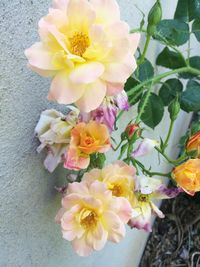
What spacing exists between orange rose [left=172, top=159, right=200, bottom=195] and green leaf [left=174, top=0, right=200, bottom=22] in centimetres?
47

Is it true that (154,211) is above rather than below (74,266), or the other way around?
above

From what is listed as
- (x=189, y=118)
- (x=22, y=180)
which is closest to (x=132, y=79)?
(x=22, y=180)

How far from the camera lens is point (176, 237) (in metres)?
1.73

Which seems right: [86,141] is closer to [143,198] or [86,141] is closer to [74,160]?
[74,160]

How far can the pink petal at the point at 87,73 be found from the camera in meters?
0.48

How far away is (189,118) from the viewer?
208cm

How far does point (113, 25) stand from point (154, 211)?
344 mm

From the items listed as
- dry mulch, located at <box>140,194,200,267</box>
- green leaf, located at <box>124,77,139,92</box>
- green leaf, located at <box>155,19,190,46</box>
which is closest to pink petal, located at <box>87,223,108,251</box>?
green leaf, located at <box>124,77,139,92</box>

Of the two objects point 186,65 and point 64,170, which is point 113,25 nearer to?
point 64,170

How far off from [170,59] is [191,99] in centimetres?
11

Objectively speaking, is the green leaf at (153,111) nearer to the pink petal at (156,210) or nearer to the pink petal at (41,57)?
the pink petal at (156,210)

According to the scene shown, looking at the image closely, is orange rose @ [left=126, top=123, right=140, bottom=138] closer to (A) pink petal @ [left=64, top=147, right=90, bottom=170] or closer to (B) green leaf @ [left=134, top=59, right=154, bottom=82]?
(A) pink petal @ [left=64, top=147, right=90, bottom=170]

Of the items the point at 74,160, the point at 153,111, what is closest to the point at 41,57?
the point at 74,160

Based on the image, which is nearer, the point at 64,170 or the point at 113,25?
the point at 113,25
